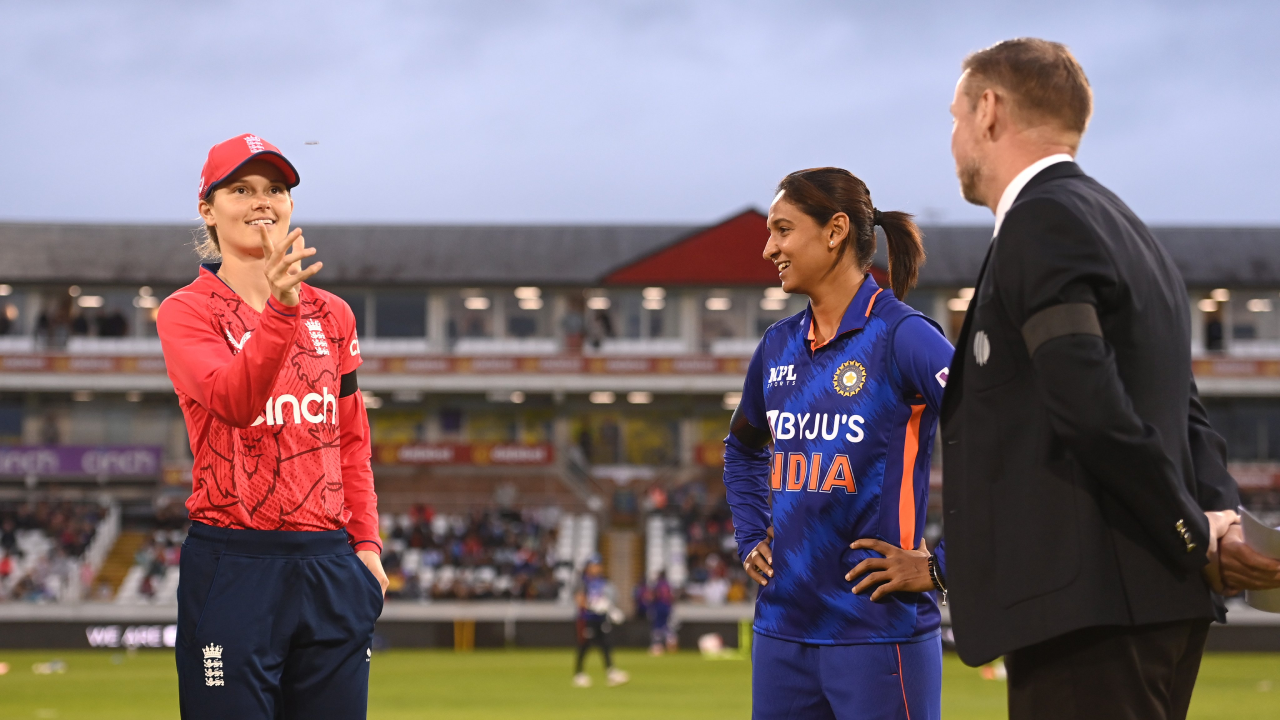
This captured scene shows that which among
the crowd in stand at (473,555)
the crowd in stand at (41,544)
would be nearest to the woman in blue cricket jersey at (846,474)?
the crowd in stand at (473,555)

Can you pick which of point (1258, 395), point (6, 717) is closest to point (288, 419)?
point (6, 717)

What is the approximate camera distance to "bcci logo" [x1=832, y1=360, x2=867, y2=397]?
4.15m

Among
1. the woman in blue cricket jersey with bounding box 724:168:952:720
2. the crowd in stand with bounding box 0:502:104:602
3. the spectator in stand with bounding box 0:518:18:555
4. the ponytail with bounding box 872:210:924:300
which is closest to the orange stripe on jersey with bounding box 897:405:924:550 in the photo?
the woman in blue cricket jersey with bounding box 724:168:952:720

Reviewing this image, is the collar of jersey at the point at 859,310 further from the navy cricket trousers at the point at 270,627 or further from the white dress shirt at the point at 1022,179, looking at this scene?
the navy cricket trousers at the point at 270,627

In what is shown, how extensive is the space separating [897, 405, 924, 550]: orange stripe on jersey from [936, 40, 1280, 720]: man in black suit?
3.63 ft

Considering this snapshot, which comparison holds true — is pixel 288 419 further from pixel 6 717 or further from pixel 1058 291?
pixel 6 717

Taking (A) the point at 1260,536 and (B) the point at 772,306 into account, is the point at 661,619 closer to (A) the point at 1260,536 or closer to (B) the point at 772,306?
(B) the point at 772,306

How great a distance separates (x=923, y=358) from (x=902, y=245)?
0.54 metres

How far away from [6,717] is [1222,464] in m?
15.6

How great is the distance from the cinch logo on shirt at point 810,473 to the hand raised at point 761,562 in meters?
0.26

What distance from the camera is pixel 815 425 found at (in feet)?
13.7

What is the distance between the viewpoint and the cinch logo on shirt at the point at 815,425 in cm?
410

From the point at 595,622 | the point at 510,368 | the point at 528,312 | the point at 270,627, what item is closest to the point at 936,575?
the point at 270,627

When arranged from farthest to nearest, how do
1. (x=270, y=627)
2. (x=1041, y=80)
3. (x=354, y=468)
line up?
1. (x=354, y=468)
2. (x=270, y=627)
3. (x=1041, y=80)
